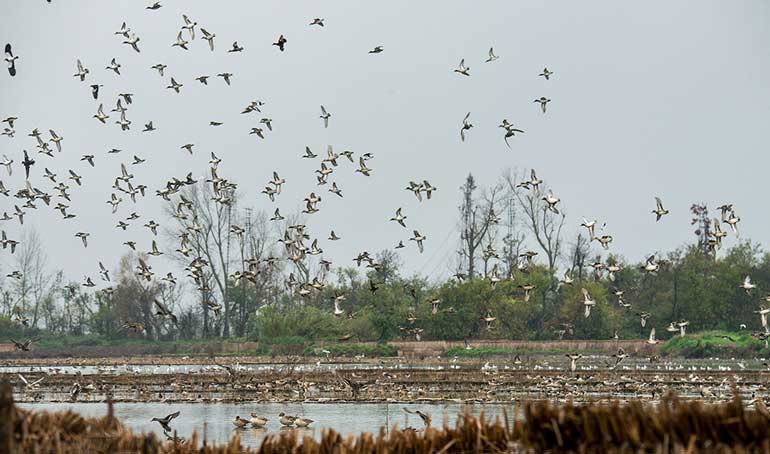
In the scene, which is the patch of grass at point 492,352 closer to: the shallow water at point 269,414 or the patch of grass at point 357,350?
the patch of grass at point 357,350

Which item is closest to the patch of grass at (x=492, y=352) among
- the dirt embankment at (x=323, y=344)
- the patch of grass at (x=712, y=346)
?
the dirt embankment at (x=323, y=344)

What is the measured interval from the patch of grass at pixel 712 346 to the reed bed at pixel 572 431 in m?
69.4

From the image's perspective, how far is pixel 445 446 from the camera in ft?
48.5

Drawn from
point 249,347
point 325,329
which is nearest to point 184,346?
point 249,347

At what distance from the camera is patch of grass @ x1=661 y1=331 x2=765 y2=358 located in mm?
80500

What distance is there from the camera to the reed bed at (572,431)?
12367 millimetres

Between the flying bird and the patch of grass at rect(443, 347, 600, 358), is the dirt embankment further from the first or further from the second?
the flying bird

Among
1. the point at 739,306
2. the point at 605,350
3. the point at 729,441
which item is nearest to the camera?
the point at 729,441

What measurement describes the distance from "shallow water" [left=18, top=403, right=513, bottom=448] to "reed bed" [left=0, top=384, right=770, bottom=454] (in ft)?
57.0

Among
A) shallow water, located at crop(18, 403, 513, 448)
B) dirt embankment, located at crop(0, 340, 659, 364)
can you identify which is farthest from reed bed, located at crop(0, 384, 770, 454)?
dirt embankment, located at crop(0, 340, 659, 364)

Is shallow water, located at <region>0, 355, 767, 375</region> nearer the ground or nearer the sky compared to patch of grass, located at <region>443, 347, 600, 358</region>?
nearer the ground

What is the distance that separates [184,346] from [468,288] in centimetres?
2402

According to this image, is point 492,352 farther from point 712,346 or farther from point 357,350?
point 712,346

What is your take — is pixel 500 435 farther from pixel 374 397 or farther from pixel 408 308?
pixel 408 308
